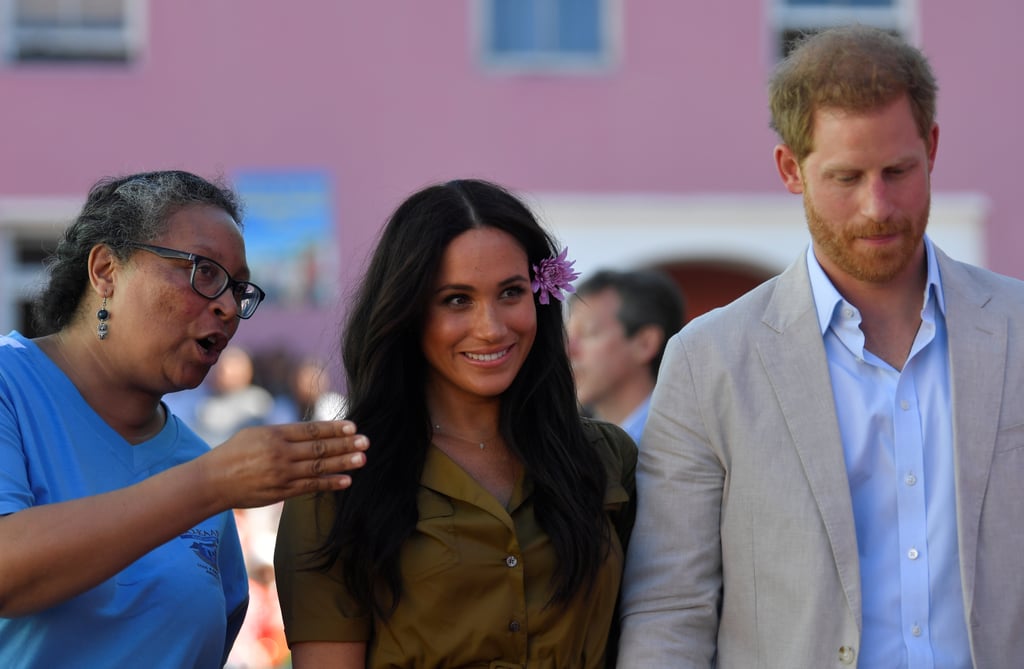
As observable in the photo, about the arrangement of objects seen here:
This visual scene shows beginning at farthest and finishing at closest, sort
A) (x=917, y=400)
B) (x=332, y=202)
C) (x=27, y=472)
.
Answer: (x=332, y=202)
(x=917, y=400)
(x=27, y=472)

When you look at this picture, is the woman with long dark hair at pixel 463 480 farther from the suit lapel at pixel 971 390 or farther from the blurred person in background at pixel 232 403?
the blurred person in background at pixel 232 403

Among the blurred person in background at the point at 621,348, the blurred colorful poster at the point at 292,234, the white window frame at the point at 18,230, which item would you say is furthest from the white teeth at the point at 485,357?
the white window frame at the point at 18,230

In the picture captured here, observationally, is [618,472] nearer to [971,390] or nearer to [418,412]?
[418,412]

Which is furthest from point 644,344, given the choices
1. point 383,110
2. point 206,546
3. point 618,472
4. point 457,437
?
point 383,110

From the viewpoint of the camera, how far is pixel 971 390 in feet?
10.3

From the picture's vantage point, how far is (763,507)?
10.5 feet

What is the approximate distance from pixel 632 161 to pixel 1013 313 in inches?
365

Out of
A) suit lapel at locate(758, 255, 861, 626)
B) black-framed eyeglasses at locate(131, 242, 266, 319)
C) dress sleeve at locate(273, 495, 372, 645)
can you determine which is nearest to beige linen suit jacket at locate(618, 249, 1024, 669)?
suit lapel at locate(758, 255, 861, 626)

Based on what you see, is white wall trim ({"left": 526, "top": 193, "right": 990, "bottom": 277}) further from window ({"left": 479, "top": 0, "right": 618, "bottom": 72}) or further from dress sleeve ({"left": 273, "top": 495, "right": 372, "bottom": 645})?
dress sleeve ({"left": 273, "top": 495, "right": 372, "bottom": 645})

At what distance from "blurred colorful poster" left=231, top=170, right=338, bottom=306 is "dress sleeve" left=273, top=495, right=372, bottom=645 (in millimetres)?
8805

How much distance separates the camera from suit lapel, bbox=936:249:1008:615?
3049 millimetres

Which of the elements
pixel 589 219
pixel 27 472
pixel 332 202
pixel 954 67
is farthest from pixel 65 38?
pixel 27 472

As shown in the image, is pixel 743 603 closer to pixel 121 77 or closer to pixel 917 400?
pixel 917 400

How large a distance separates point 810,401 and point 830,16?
10159 mm
